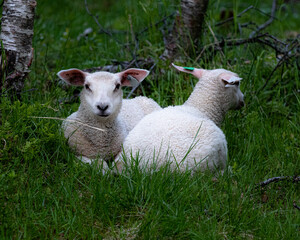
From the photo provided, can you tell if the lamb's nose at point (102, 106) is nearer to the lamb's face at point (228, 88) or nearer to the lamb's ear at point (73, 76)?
the lamb's ear at point (73, 76)

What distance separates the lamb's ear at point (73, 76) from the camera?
162 inches

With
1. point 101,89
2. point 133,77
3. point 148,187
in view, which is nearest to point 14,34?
point 101,89

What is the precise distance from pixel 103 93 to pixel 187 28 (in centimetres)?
224

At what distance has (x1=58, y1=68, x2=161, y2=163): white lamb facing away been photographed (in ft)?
12.7

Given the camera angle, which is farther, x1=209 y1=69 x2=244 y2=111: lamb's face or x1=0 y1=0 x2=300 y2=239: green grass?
x1=209 y1=69 x2=244 y2=111: lamb's face

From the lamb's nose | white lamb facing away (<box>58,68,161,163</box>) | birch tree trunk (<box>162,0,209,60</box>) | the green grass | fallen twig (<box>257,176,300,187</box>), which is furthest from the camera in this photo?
birch tree trunk (<box>162,0,209,60</box>)

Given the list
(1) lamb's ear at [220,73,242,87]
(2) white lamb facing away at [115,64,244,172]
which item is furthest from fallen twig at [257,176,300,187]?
(1) lamb's ear at [220,73,242,87]

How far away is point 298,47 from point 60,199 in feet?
13.3

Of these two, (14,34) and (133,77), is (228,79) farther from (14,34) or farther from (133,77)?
(14,34)

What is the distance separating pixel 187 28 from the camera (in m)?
5.69

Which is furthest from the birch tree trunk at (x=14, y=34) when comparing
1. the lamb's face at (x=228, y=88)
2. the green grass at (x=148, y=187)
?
the lamb's face at (x=228, y=88)

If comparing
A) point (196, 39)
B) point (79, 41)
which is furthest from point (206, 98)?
point (79, 41)

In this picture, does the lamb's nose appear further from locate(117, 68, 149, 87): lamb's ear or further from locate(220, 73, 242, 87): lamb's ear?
locate(220, 73, 242, 87): lamb's ear

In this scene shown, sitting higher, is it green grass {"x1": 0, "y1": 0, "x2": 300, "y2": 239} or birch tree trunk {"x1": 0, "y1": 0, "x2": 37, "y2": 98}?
birch tree trunk {"x1": 0, "y1": 0, "x2": 37, "y2": 98}
